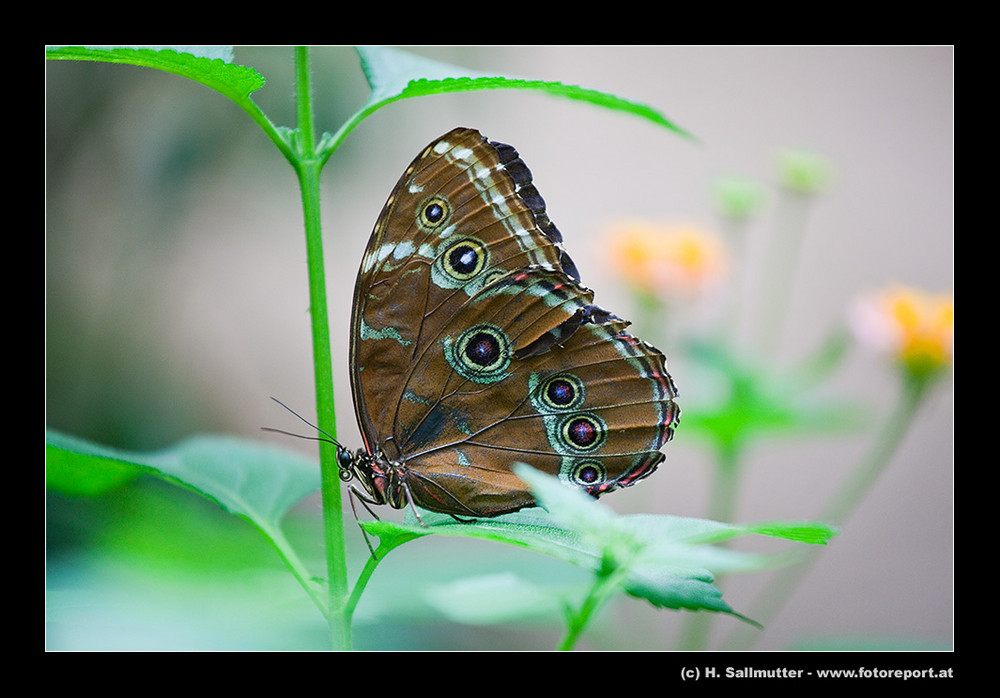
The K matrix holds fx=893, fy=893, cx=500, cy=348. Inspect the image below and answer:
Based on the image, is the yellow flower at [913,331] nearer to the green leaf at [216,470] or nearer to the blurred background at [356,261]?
the blurred background at [356,261]

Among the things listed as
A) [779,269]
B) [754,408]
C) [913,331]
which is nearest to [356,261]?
[779,269]

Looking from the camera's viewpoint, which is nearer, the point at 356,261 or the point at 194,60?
the point at 194,60

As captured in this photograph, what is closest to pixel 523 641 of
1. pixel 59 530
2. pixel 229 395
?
pixel 229 395

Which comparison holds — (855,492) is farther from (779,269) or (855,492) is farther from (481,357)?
(779,269)

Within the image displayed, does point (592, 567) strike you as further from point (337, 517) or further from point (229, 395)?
point (229, 395)

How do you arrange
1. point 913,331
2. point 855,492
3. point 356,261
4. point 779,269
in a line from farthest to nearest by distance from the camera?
1. point 779,269
2. point 356,261
3. point 913,331
4. point 855,492

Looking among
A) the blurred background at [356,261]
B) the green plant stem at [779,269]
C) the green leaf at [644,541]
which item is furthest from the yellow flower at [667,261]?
the green leaf at [644,541]
